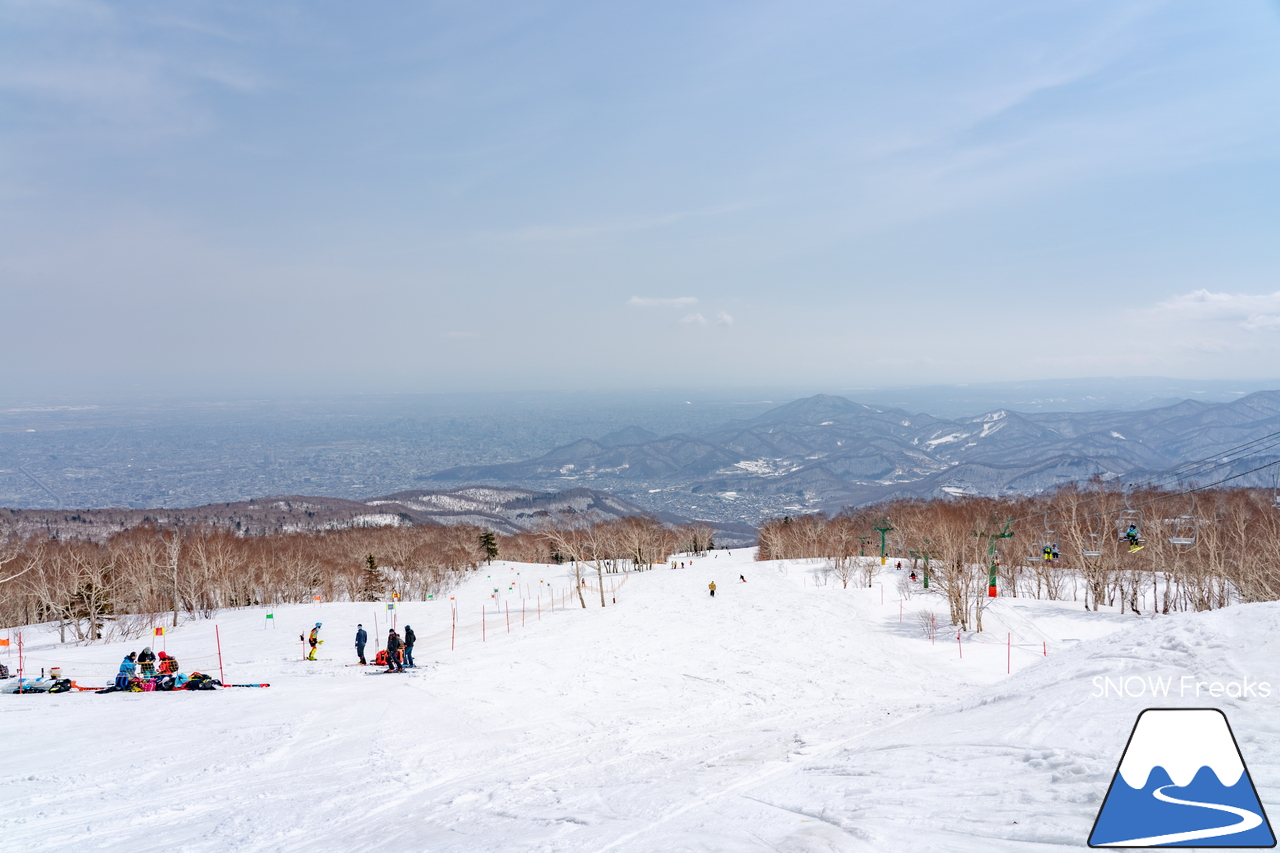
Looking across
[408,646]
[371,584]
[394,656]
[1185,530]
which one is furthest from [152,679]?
[1185,530]

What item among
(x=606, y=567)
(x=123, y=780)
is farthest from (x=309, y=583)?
(x=123, y=780)

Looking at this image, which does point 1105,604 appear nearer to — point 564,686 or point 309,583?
point 564,686

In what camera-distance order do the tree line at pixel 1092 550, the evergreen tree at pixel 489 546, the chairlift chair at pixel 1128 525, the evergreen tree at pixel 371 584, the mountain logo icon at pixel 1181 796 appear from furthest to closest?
the evergreen tree at pixel 489 546 → the evergreen tree at pixel 371 584 → the tree line at pixel 1092 550 → the chairlift chair at pixel 1128 525 → the mountain logo icon at pixel 1181 796

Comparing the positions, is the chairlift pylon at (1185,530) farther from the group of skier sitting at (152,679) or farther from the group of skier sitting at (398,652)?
the group of skier sitting at (152,679)

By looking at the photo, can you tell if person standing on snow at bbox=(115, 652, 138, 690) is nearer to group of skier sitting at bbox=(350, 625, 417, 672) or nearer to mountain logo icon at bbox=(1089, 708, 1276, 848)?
group of skier sitting at bbox=(350, 625, 417, 672)

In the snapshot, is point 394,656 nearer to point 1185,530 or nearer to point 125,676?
point 125,676

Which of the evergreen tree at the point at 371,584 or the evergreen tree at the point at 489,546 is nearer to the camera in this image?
the evergreen tree at the point at 371,584

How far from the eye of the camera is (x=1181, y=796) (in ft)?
19.1

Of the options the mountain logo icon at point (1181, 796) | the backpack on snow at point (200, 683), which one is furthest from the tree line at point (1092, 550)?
the backpack on snow at point (200, 683)

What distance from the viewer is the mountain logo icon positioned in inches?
227

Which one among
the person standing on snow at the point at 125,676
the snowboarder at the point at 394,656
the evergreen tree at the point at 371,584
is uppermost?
the person standing on snow at the point at 125,676

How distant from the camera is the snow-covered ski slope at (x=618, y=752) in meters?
8.62

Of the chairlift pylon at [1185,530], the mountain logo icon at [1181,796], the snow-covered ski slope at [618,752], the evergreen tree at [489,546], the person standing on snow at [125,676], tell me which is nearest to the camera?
the mountain logo icon at [1181,796]

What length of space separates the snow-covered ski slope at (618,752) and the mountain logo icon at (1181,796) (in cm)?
92
